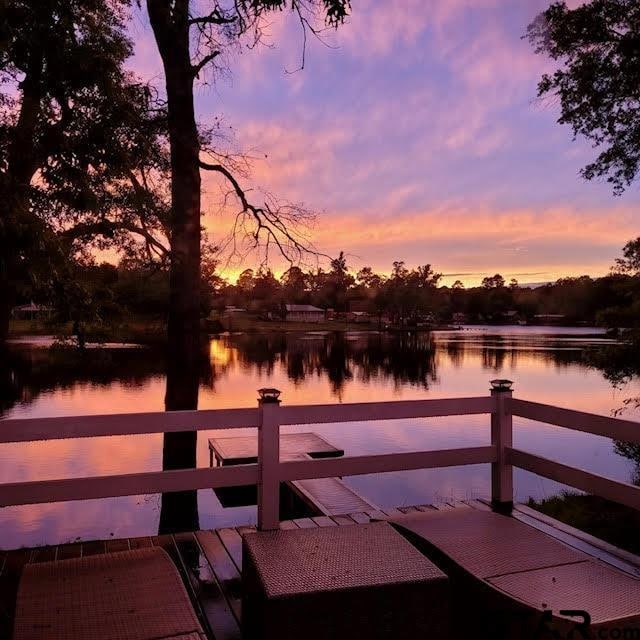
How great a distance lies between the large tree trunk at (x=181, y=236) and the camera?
8945 mm

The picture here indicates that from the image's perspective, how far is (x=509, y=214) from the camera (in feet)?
116

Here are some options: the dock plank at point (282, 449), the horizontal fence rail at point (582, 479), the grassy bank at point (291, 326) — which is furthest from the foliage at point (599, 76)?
the grassy bank at point (291, 326)

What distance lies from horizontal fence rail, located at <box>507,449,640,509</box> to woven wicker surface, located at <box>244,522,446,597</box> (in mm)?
1755

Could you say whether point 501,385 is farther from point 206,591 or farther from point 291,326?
point 291,326

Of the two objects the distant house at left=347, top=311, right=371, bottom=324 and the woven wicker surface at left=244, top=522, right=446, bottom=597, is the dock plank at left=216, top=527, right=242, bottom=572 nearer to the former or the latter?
the woven wicker surface at left=244, top=522, right=446, bottom=597

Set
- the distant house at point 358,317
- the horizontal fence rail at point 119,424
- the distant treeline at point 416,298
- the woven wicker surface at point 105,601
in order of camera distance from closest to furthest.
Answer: the woven wicker surface at point 105,601 → the horizontal fence rail at point 119,424 → the distant treeline at point 416,298 → the distant house at point 358,317

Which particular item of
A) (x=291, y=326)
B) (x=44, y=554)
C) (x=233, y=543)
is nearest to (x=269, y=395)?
(x=233, y=543)

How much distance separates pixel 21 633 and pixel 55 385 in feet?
125

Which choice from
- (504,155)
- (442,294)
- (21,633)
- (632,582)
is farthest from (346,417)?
(442,294)

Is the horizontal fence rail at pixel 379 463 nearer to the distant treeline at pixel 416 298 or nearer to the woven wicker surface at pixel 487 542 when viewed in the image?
the woven wicker surface at pixel 487 542

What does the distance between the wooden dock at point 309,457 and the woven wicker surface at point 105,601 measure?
16.6 ft

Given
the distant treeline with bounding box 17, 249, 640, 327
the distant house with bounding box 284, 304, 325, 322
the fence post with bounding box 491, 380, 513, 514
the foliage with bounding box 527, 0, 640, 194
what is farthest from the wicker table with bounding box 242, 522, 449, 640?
the distant house with bounding box 284, 304, 325, 322

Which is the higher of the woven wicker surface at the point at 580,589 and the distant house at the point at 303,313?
the distant house at the point at 303,313

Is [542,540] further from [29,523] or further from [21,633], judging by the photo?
[29,523]
